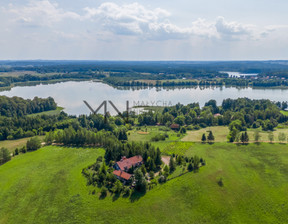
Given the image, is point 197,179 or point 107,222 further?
point 197,179

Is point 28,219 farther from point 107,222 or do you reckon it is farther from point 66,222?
point 107,222

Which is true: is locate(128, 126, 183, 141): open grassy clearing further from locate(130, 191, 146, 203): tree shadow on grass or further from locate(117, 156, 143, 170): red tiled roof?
locate(130, 191, 146, 203): tree shadow on grass

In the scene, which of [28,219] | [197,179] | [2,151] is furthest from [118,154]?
[2,151]

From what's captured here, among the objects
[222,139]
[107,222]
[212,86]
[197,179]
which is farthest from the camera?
[212,86]

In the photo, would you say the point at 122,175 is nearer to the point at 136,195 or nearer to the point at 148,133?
the point at 136,195

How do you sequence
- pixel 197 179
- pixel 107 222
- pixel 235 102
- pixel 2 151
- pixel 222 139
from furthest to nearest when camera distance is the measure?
pixel 235 102, pixel 222 139, pixel 2 151, pixel 197 179, pixel 107 222

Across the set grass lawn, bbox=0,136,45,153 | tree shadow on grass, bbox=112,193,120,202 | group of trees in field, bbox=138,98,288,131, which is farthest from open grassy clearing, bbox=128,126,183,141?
grass lawn, bbox=0,136,45,153

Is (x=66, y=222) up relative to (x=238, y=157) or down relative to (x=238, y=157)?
down

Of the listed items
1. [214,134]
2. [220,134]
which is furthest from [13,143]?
[220,134]
